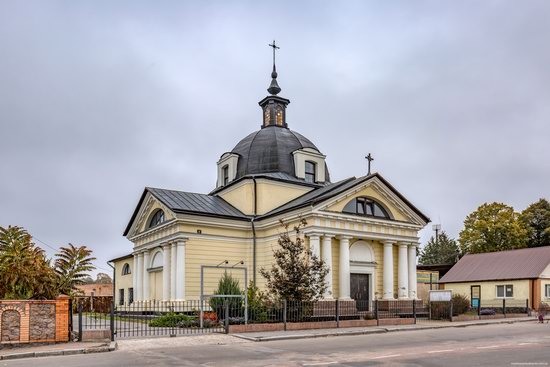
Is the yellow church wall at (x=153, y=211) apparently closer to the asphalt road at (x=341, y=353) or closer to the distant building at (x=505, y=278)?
the asphalt road at (x=341, y=353)

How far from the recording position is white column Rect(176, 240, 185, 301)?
2748 cm

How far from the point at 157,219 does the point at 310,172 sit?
33.0 ft

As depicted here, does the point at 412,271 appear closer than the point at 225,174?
Yes

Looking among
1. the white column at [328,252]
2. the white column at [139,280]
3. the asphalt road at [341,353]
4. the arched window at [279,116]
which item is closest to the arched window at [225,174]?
the arched window at [279,116]

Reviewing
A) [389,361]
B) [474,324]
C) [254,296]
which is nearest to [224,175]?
[254,296]

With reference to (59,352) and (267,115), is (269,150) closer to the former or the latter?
(267,115)

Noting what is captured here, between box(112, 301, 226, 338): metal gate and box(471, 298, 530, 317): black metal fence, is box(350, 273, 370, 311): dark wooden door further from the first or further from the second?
box(112, 301, 226, 338): metal gate

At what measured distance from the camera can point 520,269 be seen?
39719mm

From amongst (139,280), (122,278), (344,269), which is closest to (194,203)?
(139,280)

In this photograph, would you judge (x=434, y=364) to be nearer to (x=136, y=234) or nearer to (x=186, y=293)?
(x=186, y=293)

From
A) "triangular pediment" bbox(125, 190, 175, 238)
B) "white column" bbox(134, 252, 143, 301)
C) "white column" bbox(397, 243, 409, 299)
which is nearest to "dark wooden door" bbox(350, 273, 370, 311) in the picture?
"white column" bbox(397, 243, 409, 299)

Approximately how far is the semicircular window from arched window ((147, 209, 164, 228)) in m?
10.8

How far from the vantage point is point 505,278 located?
39.8 meters

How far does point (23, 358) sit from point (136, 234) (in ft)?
65.5
